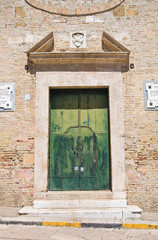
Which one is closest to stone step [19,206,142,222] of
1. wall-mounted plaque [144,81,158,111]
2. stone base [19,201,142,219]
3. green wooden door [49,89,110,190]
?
stone base [19,201,142,219]

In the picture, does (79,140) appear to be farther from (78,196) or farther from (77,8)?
(77,8)

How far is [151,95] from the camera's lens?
5289mm

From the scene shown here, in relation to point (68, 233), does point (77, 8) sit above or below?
above

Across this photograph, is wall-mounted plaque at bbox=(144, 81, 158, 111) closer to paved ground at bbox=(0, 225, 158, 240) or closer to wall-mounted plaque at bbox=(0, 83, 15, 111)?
paved ground at bbox=(0, 225, 158, 240)

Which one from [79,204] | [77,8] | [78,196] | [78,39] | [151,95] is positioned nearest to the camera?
[79,204]

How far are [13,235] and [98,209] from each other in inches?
67.8

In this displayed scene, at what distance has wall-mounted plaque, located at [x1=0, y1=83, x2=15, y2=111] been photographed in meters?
5.29

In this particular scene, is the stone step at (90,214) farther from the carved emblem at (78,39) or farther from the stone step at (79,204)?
the carved emblem at (78,39)

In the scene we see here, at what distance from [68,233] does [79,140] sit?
2125 mm

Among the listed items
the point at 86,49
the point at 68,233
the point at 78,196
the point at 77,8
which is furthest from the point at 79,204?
the point at 77,8

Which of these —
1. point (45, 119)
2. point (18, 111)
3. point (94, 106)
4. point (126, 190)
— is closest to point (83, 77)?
point (94, 106)

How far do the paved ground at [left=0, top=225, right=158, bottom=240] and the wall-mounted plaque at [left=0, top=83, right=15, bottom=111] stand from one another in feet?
8.40

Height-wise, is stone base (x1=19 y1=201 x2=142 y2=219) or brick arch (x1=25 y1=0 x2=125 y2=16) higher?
brick arch (x1=25 y1=0 x2=125 y2=16)

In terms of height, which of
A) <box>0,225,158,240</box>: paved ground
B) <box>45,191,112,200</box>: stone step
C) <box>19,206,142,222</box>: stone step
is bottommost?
<box>0,225,158,240</box>: paved ground
